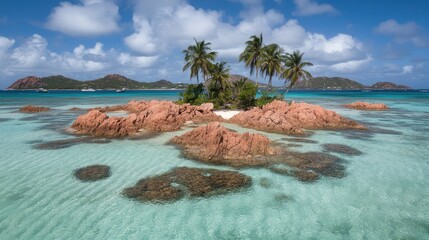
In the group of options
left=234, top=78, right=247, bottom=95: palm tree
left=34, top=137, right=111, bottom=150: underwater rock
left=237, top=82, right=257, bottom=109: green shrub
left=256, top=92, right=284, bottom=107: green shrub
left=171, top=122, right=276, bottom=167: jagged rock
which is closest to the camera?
left=171, top=122, right=276, bottom=167: jagged rock

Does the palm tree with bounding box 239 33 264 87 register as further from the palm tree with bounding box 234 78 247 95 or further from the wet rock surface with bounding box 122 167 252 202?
the wet rock surface with bounding box 122 167 252 202

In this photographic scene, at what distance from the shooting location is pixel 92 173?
15547 millimetres

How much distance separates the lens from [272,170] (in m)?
16.4

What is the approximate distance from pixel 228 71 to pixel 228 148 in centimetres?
3265

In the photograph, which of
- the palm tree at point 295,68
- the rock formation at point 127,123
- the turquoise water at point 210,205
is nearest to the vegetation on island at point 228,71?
the palm tree at point 295,68

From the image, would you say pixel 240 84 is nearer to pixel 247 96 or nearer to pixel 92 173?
pixel 247 96

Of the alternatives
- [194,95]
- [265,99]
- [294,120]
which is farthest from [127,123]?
[265,99]

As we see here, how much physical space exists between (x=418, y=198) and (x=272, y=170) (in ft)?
23.1

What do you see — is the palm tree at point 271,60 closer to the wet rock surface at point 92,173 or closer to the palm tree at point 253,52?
the palm tree at point 253,52

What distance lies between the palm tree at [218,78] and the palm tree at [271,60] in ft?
22.5

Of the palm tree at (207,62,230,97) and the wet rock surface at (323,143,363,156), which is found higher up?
the palm tree at (207,62,230,97)

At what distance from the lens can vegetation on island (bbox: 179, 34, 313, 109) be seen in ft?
164

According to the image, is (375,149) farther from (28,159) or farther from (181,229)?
(28,159)

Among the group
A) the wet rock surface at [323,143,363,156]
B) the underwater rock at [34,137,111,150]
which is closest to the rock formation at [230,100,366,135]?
the wet rock surface at [323,143,363,156]
